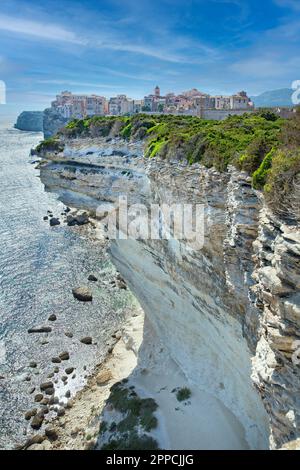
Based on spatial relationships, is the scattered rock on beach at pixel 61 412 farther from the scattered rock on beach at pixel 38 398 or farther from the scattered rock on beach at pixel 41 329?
the scattered rock on beach at pixel 41 329

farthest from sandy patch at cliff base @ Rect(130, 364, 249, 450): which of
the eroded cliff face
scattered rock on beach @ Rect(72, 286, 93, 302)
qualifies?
scattered rock on beach @ Rect(72, 286, 93, 302)

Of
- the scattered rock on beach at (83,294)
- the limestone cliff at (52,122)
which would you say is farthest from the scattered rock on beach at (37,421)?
the limestone cliff at (52,122)

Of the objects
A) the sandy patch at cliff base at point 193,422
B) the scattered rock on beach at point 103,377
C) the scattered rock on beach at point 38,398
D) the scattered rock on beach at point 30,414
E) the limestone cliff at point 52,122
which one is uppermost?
the limestone cliff at point 52,122

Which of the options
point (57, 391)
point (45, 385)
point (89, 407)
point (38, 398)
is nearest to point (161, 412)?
point (89, 407)

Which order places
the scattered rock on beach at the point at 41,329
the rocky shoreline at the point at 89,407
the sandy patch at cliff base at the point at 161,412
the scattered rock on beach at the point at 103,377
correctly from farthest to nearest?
1. the scattered rock on beach at the point at 41,329
2. the scattered rock on beach at the point at 103,377
3. the rocky shoreline at the point at 89,407
4. the sandy patch at cliff base at the point at 161,412

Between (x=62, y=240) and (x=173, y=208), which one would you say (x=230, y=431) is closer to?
(x=173, y=208)

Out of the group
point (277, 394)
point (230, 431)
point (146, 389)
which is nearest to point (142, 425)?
point (146, 389)
